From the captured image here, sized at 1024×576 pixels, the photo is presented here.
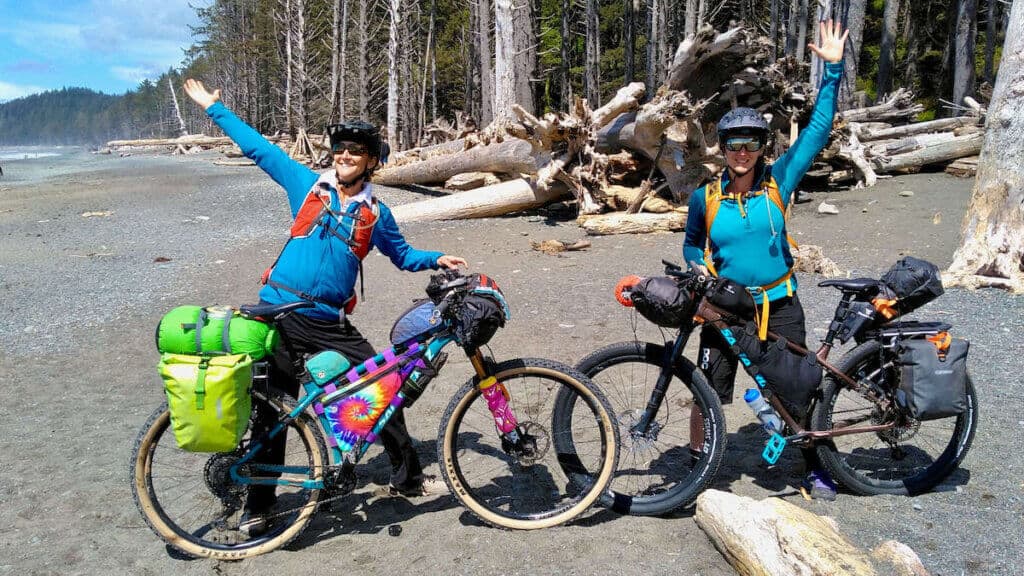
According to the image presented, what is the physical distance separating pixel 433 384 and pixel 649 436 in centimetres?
264

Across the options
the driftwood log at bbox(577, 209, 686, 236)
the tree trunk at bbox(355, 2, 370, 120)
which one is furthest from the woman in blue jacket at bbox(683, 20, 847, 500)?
the tree trunk at bbox(355, 2, 370, 120)

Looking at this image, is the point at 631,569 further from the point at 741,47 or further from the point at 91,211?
the point at 91,211

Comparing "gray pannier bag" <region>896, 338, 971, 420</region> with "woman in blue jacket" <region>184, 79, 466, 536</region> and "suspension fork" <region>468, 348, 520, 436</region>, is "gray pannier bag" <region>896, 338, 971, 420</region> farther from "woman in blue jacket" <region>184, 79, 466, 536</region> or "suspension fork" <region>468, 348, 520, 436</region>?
"woman in blue jacket" <region>184, 79, 466, 536</region>

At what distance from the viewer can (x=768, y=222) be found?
142 inches

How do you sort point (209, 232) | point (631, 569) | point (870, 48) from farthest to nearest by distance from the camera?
point (870, 48)
point (209, 232)
point (631, 569)

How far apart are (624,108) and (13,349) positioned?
30.7 feet

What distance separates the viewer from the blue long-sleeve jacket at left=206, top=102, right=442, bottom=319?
3.56 m

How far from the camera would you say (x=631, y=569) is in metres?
3.21

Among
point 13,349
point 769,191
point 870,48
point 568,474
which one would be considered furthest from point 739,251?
point 870,48

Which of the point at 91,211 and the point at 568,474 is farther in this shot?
the point at 91,211

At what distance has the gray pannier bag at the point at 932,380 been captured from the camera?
11.6 feet

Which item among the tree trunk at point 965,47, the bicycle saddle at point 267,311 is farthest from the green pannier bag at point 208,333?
the tree trunk at point 965,47

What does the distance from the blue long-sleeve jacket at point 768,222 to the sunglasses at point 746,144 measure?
0.16m

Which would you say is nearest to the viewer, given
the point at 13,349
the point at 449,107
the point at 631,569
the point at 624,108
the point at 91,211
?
the point at 631,569
